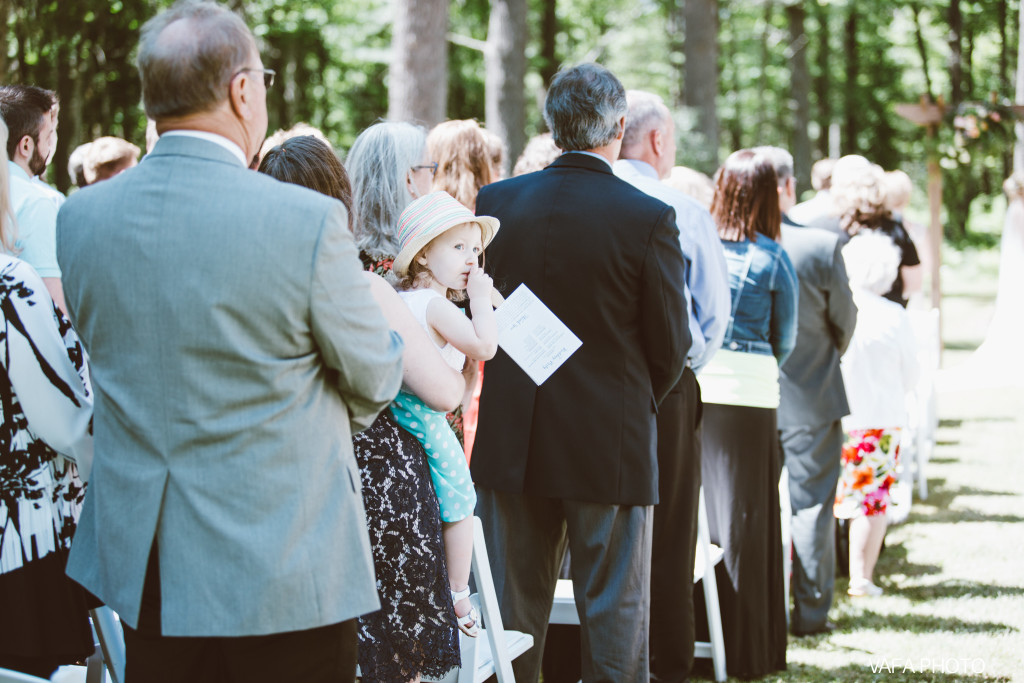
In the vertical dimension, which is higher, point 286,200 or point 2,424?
point 286,200

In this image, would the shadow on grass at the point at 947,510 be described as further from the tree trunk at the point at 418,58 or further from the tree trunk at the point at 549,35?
the tree trunk at the point at 549,35

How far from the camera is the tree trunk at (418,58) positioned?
Answer: 26.9ft

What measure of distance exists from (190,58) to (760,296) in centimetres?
289

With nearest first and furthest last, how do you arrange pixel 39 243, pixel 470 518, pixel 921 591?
1. pixel 470 518
2. pixel 39 243
3. pixel 921 591

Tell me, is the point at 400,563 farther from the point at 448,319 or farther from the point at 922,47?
the point at 922,47

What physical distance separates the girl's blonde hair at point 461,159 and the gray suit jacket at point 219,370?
2498 millimetres

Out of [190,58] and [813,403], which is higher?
[190,58]

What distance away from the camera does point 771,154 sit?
4.53 meters

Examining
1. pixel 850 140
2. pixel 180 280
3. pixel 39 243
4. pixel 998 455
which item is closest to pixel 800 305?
pixel 39 243

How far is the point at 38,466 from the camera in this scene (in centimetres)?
255

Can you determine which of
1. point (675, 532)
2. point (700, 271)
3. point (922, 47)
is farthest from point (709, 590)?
point (922, 47)

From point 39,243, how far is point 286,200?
2.14 m

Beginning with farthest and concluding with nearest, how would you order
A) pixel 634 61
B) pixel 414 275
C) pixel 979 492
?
1. pixel 634 61
2. pixel 979 492
3. pixel 414 275

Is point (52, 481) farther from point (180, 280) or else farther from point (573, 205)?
point (573, 205)
